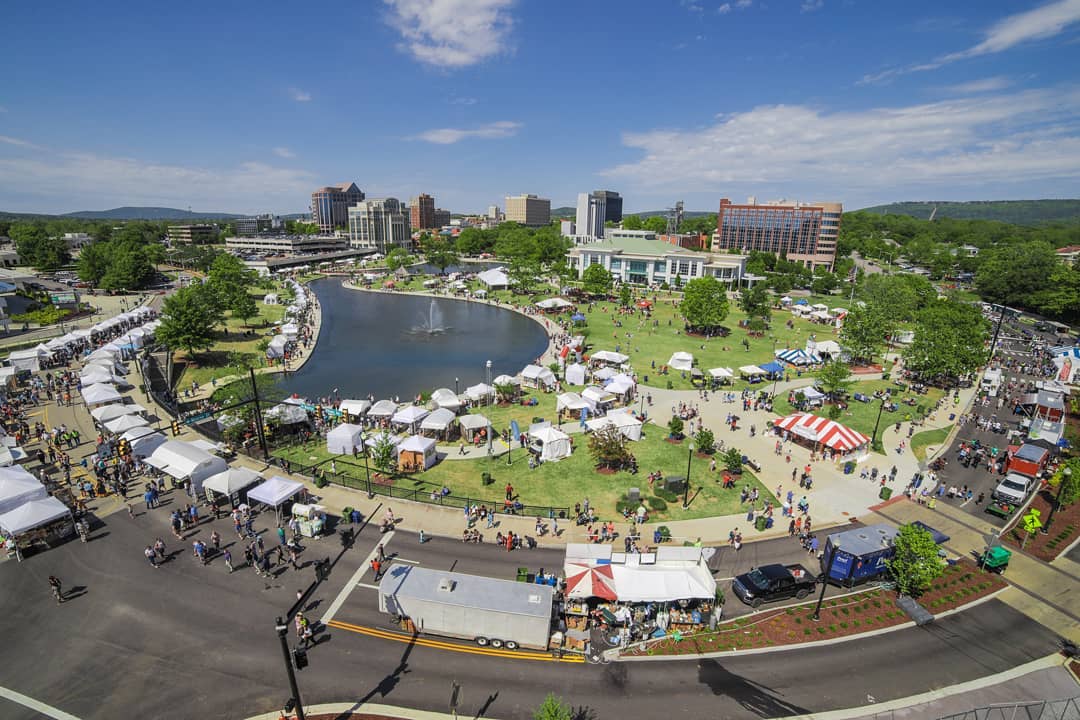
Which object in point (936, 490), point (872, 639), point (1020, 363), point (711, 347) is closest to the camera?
point (872, 639)

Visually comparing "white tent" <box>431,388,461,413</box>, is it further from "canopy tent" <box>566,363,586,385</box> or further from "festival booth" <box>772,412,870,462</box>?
"festival booth" <box>772,412,870,462</box>

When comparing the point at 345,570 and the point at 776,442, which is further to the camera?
the point at 776,442

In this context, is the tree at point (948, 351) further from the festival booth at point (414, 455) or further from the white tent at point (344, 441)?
the white tent at point (344, 441)

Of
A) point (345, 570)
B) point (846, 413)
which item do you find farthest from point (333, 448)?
point (846, 413)

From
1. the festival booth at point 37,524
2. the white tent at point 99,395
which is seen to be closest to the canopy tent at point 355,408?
the white tent at point 99,395

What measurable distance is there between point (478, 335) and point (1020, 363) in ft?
226

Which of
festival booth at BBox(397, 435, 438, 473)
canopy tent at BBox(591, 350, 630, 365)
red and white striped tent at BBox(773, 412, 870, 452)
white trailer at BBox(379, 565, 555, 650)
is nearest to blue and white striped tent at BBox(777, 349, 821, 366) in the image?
canopy tent at BBox(591, 350, 630, 365)

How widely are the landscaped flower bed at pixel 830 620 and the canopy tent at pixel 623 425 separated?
54.9ft

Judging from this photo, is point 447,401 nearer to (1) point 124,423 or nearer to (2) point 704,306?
(1) point 124,423

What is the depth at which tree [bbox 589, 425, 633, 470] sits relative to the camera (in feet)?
101

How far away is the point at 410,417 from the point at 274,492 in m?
12.2

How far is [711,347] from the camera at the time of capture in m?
65.4

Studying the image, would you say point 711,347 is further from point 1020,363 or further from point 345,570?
point 345,570

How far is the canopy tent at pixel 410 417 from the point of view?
1438 inches
